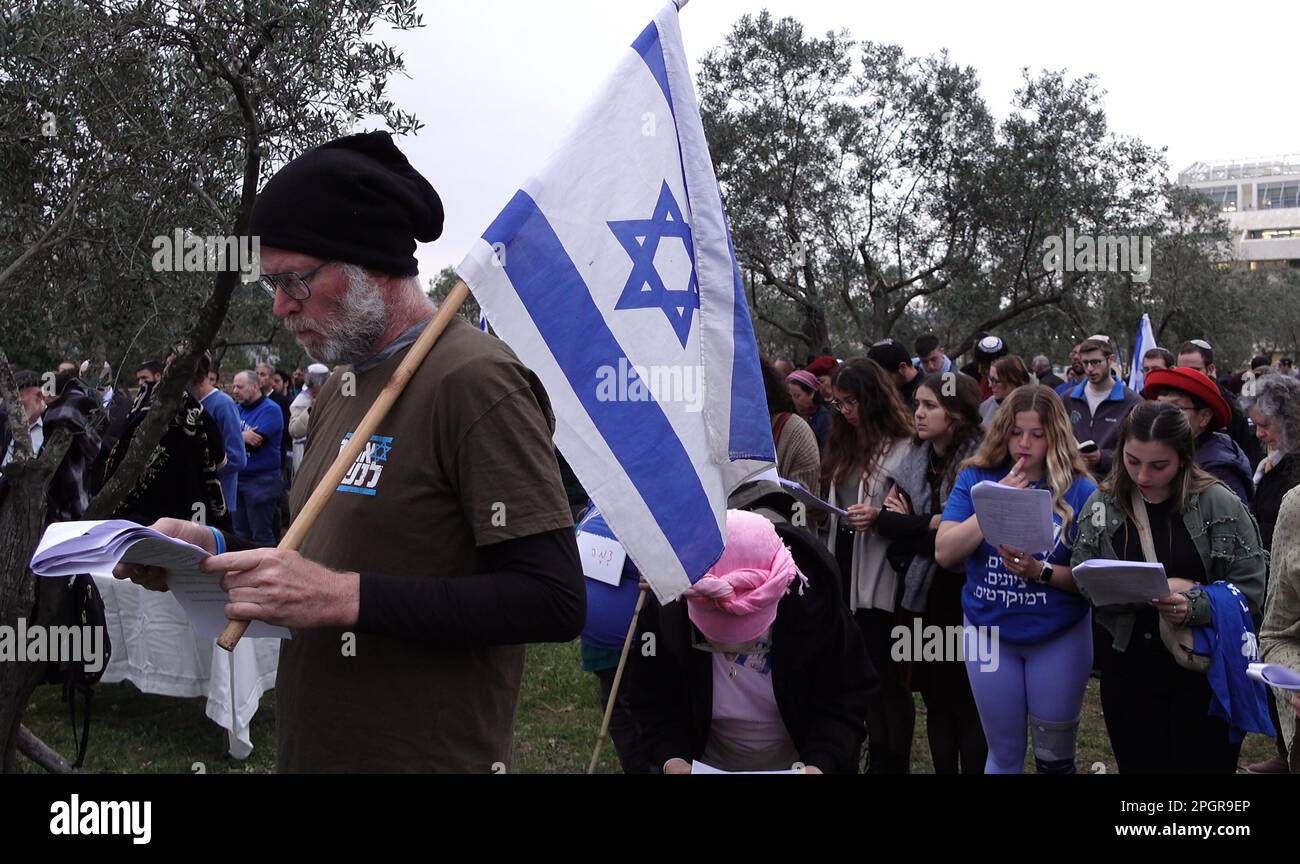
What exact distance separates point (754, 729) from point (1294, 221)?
418 feet

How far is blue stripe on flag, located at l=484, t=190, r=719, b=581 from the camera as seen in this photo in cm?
272

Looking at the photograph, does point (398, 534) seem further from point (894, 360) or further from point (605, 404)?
point (894, 360)

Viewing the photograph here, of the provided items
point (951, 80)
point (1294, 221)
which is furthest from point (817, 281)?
point (1294, 221)

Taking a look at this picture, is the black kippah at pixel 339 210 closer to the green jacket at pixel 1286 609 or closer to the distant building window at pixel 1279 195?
the green jacket at pixel 1286 609

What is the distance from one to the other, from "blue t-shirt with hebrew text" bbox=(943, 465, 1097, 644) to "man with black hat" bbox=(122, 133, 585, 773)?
3.08m

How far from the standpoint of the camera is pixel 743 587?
3283 mm

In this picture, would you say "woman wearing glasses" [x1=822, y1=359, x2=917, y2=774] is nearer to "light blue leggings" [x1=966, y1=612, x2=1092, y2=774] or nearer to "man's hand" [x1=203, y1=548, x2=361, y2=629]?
"light blue leggings" [x1=966, y1=612, x2=1092, y2=774]

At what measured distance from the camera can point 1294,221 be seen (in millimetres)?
110250

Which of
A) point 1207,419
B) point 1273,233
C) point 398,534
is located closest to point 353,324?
point 398,534

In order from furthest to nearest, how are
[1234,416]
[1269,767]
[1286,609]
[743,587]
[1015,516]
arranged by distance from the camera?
[1234,416], [1269,767], [1015,516], [1286,609], [743,587]

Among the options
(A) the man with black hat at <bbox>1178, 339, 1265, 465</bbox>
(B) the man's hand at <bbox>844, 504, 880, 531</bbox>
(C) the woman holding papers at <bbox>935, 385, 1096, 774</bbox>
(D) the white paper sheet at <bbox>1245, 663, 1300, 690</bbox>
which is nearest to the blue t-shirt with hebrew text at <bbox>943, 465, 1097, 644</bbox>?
(C) the woman holding papers at <bbox>935, 385, 1096, 774</bbox>

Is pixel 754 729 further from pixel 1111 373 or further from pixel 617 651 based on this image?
pixel 1111 373

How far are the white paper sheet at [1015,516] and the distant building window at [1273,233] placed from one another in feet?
405

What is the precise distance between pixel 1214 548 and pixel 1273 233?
126 meters
